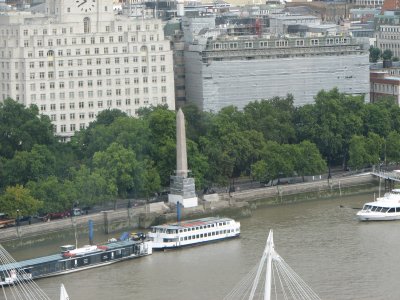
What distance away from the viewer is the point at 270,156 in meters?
53.7

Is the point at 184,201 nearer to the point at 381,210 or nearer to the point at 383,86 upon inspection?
the point at 381,210

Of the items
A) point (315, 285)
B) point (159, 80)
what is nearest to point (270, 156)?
point (159, 80)

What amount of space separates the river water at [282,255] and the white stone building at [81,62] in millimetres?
10423

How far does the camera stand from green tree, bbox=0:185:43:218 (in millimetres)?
47375

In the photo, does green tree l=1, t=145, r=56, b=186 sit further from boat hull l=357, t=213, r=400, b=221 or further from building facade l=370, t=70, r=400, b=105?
building facade l=370, t=70, r=400, b=105

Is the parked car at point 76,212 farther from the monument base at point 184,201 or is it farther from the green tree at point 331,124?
the green tree at point 331,124

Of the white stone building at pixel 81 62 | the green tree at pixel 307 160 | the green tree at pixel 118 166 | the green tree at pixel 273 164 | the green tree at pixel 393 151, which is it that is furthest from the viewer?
the white stone building at pixel 81 62

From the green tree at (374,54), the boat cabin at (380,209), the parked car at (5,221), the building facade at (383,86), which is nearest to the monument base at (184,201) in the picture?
the boat cabin at (380,209)

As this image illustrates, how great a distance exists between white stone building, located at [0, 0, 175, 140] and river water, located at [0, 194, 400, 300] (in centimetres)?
1042

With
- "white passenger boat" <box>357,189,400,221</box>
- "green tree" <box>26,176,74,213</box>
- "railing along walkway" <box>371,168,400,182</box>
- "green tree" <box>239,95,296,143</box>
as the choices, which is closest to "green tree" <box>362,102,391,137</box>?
"green tree" <box>239,95,296,143</box>

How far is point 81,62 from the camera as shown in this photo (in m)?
57.5

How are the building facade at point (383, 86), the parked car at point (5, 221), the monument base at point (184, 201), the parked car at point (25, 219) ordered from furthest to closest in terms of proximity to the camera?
the building facade at point (383, 86) < the monument base at point (184, 201) < the parked car at point (25, 219) < the parked car at point (5, 221)

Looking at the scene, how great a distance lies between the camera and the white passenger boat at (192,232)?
45.7 meters

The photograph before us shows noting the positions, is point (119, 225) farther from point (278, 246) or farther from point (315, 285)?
point (315, 285)
